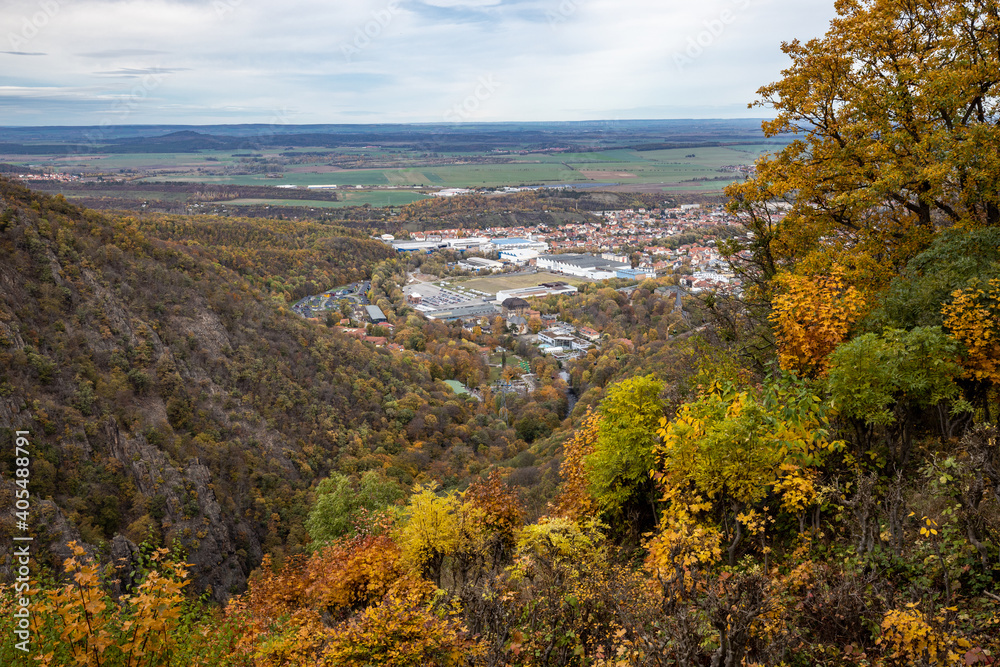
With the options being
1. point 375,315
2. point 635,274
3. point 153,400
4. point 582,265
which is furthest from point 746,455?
point 582,265

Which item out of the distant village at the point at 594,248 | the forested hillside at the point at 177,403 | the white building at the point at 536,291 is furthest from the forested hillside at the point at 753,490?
the white building at the point at 536,291

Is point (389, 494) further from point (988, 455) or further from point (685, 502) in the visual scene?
point (988, 455)

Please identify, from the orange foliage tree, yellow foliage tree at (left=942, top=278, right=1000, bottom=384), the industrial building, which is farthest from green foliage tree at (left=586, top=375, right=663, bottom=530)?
the industrial building

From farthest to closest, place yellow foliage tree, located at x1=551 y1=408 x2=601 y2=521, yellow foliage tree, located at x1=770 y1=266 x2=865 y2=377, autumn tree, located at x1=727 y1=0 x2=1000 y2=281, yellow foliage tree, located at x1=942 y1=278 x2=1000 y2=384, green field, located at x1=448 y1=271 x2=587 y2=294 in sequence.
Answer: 1. green field, located at x1=448 y1=271 x2=587 y2=294
2. yellow foliage tree, located at x1=551 y1=408 x2=601 y2=521
3. autumn tree, located at x1=727 y1=0 x2=1000 y2=281
4. yellow foliage tree, located at x1=770 y1=266 x2=865 y2=377
5. yellow foliage tree, located at x1=942 y1=278 x2=1000 y2=384

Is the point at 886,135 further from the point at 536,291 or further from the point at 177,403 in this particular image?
the point at 536,291

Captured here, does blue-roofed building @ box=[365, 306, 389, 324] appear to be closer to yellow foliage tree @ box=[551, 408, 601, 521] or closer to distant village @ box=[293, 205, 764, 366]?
distant village @ box=[293, 205, 764, 366]

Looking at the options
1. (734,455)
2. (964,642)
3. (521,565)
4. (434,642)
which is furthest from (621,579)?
(964,642)

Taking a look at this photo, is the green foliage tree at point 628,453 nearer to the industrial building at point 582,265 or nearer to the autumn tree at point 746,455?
the autumn tree at point 746,455

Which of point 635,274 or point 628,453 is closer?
point 628,453
